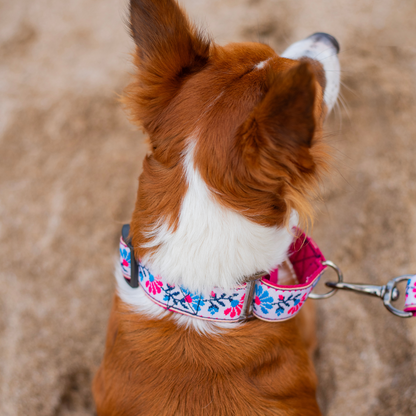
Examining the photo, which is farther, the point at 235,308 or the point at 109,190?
the point at 109,190

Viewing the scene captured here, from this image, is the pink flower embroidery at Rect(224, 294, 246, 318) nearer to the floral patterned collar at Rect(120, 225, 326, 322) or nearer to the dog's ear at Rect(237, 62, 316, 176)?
the floral patterned collar at Rect(120, 225, 326, 322)

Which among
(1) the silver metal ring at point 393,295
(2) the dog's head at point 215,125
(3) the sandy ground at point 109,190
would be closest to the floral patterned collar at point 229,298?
(2) the dog's head at point 215,125

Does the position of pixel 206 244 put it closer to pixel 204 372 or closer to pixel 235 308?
pixel 235 308

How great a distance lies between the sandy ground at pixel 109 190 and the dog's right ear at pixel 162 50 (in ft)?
4.27

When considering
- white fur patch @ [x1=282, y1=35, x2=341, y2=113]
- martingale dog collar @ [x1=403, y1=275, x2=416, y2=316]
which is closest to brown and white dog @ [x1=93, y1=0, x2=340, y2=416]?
white fur patch @ [x1=282, y1=35, x2=341, y2=113]

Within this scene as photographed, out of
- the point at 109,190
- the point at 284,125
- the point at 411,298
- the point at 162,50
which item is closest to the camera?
the point at 284,125

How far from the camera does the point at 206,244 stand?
1.14m

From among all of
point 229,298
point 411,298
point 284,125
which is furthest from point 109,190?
point 411,298

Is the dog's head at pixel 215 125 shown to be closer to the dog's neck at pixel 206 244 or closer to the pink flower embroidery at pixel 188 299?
the dog's neck at pixel 206 244

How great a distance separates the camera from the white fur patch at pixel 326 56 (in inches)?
63.6

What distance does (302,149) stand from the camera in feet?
3.29

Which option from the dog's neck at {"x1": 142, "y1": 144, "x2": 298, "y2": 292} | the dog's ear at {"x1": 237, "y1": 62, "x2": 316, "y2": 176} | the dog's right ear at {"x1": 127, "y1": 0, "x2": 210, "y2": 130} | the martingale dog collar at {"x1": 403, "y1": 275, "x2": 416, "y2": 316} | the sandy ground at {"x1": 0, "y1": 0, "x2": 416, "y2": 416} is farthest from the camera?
the sandy ground at {"x1": 0, "y1": 0, "x2": 416, "y2": 416}

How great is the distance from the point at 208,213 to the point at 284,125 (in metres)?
0.37

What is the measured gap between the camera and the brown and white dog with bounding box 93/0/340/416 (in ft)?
3.66
